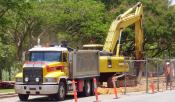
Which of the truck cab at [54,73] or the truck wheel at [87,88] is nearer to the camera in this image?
the truck cab at [54,73]

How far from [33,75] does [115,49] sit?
1579 centimetres

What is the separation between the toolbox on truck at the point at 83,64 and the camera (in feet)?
93.5

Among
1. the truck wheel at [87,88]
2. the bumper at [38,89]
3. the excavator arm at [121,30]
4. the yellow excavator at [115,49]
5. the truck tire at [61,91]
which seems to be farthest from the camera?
the excavator arm at [121,30]

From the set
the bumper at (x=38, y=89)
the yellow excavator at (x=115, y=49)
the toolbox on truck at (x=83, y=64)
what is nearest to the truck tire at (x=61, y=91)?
the bumper at (x=38, y=89)

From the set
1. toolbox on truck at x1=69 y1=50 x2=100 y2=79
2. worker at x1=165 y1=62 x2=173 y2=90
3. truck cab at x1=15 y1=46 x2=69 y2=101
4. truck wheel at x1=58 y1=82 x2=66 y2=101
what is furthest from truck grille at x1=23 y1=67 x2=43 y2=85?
worker at x1=165 y1=62 x2=173 y2=90

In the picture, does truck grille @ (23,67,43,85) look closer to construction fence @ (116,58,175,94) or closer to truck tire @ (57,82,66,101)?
truck tire @ (57,82,66,101)

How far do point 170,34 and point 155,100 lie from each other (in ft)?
121

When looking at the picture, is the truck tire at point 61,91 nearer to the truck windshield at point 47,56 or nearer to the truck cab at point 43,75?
the truck cab at point 43,75

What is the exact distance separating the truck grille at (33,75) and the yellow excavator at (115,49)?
10048 millimetres

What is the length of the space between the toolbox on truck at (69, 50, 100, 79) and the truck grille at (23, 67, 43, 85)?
254cm

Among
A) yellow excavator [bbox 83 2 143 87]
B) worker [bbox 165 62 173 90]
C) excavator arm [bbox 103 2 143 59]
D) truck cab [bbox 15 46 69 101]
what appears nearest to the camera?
truck cab [bbox 15 46 69 101]

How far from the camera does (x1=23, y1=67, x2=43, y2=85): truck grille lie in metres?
26.1

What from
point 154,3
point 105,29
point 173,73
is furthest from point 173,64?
point 154,3

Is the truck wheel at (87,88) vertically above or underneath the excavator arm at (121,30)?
underneath
